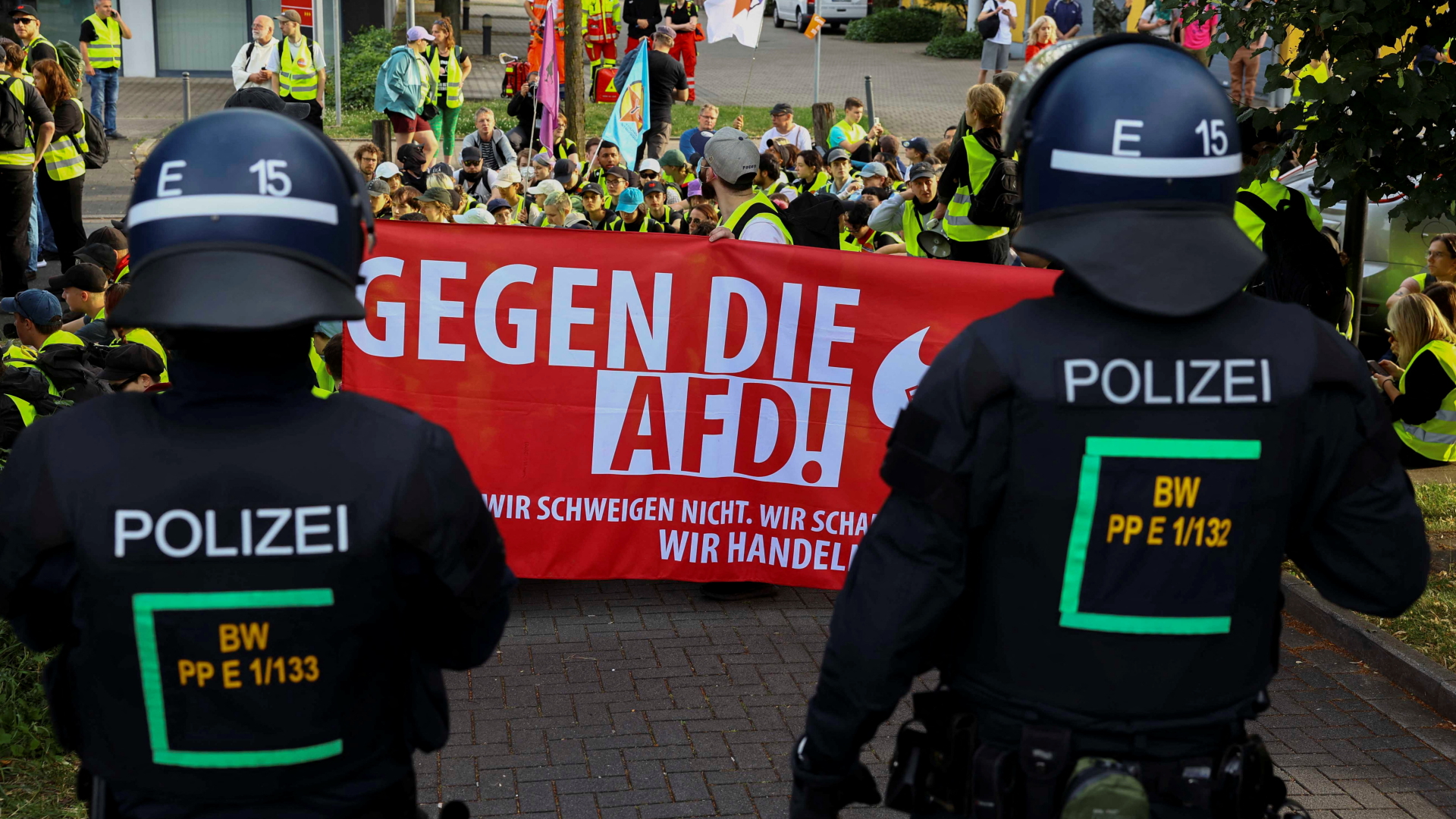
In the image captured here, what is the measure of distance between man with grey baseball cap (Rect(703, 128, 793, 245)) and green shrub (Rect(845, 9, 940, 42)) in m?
35.7

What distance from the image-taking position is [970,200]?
27.2ft

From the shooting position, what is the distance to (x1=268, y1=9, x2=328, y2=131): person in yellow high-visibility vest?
58.1ft

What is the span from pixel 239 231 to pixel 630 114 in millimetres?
11561

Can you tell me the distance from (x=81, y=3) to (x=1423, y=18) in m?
25.8

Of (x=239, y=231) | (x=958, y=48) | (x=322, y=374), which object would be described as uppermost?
(x=239, y=231)

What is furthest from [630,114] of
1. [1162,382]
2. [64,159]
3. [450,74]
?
[1162,382]

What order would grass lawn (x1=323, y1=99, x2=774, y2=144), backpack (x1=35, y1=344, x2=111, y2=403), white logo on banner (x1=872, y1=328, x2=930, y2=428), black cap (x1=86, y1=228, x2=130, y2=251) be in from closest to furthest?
white logo on banner (x1=872, y1=328, x2=930, y2=428), backpack (x1=35, y1=344, x2=111, y2=403), black cap (x1=86, y1=228, x2=130, y2=251), grass lawn (x1=323, y1=99, x2=774, y2=144)

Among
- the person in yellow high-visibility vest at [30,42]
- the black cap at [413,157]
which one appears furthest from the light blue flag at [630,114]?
the person in yellow high-visibility vest at [30,42]

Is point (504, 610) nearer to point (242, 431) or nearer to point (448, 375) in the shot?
point (242, 431)

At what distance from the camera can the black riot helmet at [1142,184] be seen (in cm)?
250

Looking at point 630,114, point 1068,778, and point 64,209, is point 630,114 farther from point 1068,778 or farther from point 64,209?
point 1068,778

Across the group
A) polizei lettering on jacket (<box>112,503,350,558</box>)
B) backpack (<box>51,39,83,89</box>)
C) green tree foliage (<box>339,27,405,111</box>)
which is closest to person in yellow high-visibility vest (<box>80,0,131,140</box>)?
green tree foliage (<box>339,27,405,111</box>)

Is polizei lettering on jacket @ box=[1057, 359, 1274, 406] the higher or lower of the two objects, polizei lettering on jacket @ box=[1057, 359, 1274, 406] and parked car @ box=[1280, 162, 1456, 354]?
the higher

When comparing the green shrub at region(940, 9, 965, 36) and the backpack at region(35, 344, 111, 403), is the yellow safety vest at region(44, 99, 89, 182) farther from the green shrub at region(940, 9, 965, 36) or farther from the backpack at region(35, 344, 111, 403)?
the green shrub at region(940, 9, 965, 36)
